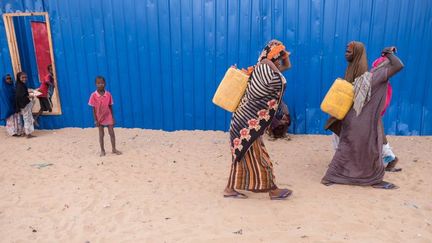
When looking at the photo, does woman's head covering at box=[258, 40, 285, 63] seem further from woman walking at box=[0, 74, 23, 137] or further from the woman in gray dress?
woman walking at box=[0, 74, 23, 137]

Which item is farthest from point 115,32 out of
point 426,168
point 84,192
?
point 426,168

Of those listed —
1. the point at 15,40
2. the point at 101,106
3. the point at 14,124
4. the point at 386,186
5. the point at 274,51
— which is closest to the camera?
the point at 274,51

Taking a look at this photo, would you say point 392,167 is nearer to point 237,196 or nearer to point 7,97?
point 237,196

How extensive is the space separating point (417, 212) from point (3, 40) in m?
7.12

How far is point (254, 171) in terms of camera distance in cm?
359

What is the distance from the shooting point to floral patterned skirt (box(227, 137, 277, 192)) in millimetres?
3516

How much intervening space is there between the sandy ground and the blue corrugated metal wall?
93 centimetres

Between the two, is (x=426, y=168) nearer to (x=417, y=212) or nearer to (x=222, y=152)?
(x=417, y=212)

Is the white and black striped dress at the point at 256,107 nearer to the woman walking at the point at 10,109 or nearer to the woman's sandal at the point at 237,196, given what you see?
the woman's sandal at the point at 237,196

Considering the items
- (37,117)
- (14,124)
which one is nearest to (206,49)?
(37,117)

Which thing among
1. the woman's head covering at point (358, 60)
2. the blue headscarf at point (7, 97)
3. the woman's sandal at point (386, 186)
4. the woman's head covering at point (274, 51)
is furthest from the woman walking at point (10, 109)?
the woman's sandal at point (386, 186)

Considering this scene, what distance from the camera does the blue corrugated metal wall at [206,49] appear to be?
5.70 meters

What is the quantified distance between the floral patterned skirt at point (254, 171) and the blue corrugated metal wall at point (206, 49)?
286 centimetres

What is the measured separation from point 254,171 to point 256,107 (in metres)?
0.69
